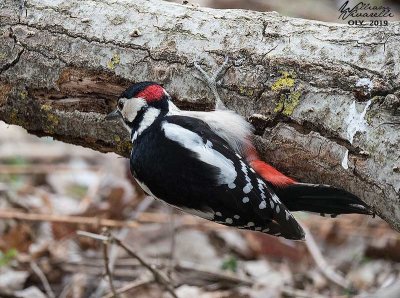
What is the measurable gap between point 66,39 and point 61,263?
1.94m

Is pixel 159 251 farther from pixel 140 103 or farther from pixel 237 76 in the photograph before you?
pixel 237 76

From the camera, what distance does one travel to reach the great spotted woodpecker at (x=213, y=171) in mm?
2738

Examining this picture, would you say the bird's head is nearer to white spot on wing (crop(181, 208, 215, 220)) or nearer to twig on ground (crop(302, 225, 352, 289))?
white spot on wing (crop(181, 208, 215, 220))

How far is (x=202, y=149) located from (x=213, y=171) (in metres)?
0.10

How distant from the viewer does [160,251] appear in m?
4.92

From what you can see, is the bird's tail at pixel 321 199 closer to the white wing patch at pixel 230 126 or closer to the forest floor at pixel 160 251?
the white wing patch at pixel 230 126

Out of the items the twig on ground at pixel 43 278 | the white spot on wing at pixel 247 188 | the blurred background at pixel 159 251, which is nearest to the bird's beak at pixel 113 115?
the white spot on wing at pixel 247 188

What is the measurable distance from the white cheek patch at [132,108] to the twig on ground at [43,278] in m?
1.73

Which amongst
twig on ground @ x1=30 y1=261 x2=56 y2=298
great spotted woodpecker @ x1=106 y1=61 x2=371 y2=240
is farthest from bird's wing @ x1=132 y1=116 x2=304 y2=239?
twig on ground @ x1=30 y1=261 x2=56 y2=298

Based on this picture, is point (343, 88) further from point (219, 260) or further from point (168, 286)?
point (219, 260)

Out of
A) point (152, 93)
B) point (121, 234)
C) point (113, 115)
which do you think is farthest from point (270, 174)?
point (121, 234)

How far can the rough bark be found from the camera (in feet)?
8.68

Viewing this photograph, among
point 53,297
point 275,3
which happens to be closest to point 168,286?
point 53,297

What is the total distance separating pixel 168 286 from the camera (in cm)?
369
